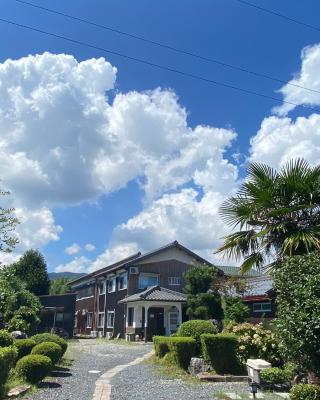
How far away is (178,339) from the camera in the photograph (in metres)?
15.1

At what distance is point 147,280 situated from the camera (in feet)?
123

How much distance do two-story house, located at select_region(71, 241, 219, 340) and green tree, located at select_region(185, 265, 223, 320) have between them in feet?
8.45

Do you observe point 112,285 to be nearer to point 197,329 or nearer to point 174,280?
point 174,280

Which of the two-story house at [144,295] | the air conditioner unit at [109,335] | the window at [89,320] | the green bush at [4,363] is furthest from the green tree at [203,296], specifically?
the green bush at [4,363]

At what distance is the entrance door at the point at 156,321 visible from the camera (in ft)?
111

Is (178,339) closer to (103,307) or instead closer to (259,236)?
(259,236)

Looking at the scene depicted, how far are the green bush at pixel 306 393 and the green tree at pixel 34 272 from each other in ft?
131

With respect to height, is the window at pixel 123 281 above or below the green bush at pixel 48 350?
above

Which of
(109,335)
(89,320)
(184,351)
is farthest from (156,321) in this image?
(184,351)

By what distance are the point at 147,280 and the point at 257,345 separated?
80.1 ft

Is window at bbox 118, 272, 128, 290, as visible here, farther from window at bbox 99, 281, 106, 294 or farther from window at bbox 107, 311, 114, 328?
window at bbox 99, 281, 106, 294

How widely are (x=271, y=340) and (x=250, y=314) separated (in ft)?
31.4

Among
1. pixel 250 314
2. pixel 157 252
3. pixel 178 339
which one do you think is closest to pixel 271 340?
pixel 178 339

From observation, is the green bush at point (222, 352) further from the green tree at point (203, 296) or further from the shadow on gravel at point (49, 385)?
the green tree at point (203, 296)
